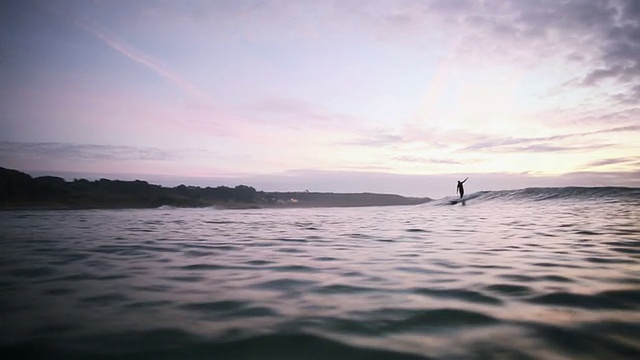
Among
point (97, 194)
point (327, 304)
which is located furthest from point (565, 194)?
point (97, 194)

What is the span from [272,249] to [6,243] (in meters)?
5.78

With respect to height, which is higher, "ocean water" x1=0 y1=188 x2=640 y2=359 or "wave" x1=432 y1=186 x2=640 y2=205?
"wave" x1=432 y1=186 x2=640 y2=205

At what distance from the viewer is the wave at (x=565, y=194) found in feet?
76.9

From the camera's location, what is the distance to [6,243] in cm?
694

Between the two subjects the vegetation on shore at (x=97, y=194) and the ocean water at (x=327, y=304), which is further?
the vegetation on shore at (x=97, y=194)

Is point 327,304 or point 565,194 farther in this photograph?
point 565,194

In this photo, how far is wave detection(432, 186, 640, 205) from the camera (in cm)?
2343

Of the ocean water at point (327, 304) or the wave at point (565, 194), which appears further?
the wave at point (565, 194)

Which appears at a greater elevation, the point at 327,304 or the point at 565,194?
the point at 565,194

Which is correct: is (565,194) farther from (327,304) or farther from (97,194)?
(97,194)

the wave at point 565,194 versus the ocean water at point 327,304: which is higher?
the wave at point 565,194

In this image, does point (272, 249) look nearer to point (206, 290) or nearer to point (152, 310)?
point (206, 290)

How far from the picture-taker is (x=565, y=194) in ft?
89.6

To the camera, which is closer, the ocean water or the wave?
the ocean water
